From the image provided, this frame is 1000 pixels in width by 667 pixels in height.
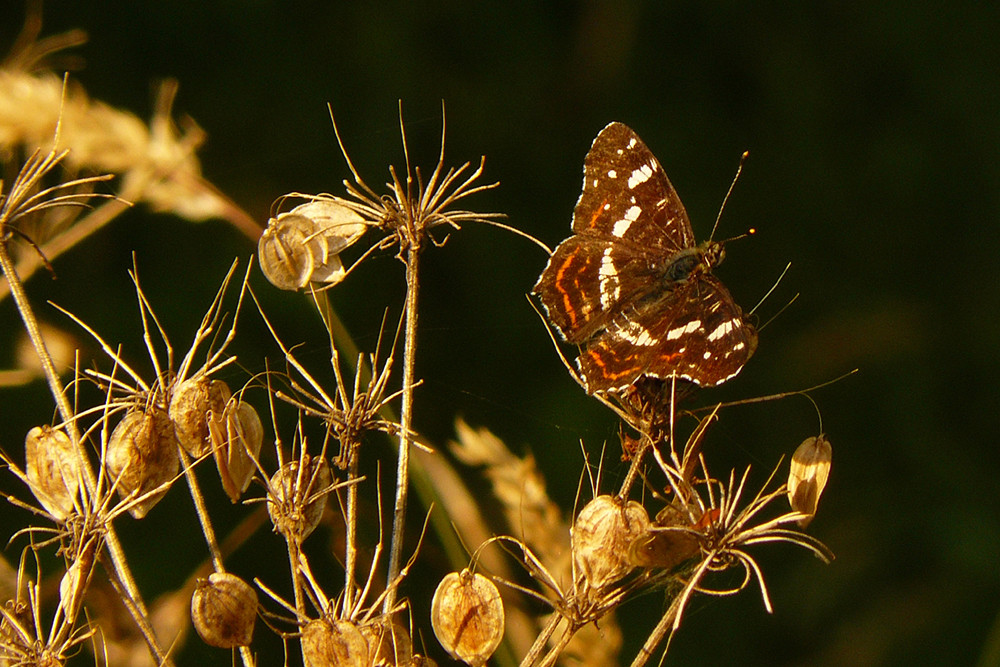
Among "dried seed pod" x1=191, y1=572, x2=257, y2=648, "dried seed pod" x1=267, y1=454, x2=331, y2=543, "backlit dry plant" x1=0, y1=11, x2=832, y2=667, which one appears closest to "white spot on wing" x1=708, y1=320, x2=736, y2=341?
"backlit dry plant" x1=0, y1=11, x2=832, y2=667

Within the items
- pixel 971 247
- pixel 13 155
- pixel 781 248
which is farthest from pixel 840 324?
pixel 13 155

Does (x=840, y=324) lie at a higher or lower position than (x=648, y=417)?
lower

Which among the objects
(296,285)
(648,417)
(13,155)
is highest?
(13,155)

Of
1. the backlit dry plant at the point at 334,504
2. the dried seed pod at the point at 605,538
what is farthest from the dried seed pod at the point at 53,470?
the dried seed pod at the point at 605,538

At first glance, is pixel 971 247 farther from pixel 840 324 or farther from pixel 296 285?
pixel 296 285

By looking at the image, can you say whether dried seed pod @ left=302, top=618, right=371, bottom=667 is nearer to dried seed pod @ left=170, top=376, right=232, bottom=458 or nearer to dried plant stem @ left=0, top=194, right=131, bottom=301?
dried seed pod @ left=170, top=376, right=232, bottom=458

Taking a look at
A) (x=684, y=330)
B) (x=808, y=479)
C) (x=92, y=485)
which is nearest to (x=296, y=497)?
(x=92, y=485)

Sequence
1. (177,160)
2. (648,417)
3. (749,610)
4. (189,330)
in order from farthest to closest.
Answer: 1. (749,610)
2. (189,330)
3. (177,160)
4. (648,417)

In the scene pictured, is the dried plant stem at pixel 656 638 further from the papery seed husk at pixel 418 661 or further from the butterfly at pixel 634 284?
the butterfly at pixel 634 284
